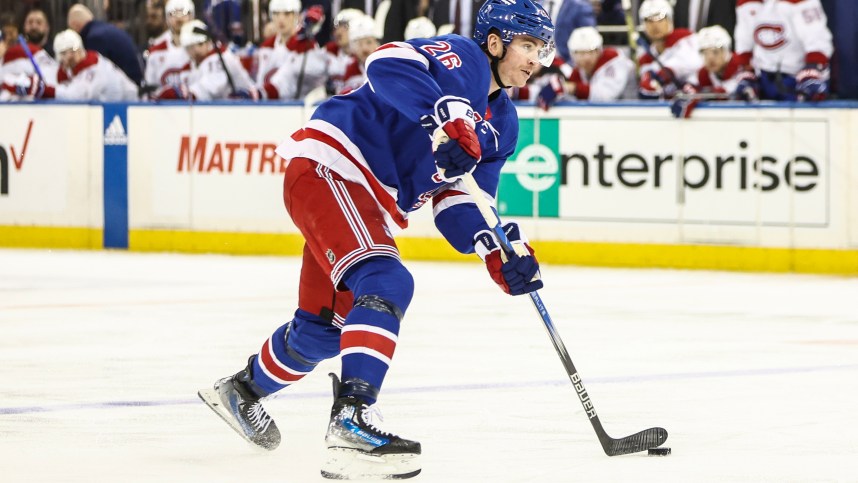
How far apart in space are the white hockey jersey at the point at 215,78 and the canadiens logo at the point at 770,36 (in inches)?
154

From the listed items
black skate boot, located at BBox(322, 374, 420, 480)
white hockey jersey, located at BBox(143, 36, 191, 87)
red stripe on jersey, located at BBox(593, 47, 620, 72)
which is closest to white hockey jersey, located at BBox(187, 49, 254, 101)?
white hockey jersey, located at BBox(143, 36, 191, 87)

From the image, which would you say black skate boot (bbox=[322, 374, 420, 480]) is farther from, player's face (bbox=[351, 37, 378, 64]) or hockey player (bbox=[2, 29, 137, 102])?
hockey player (bbox=[2, 29, 137, 102])

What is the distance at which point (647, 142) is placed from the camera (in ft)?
35.6

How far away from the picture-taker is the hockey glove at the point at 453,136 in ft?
13.0

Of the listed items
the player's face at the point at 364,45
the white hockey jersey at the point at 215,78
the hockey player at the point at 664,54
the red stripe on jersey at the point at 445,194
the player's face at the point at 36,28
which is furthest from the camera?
the player's face at the point at 36,28

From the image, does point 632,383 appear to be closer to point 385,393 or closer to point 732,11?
point 385,393

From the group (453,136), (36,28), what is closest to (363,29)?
(36,28)

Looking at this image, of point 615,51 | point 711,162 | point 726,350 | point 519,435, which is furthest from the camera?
point 615,51

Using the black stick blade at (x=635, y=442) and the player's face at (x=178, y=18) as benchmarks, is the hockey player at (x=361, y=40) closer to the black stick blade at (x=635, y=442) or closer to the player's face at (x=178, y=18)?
the player's face at (x=178, y=18)

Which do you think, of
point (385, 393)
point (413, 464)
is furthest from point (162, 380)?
point (413, 464)

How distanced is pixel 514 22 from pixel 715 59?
7058mm

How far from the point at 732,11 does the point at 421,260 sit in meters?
2.70

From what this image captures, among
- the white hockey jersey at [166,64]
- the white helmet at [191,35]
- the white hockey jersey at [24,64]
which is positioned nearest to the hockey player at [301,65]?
the white helmet at [191,35]

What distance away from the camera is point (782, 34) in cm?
1090
